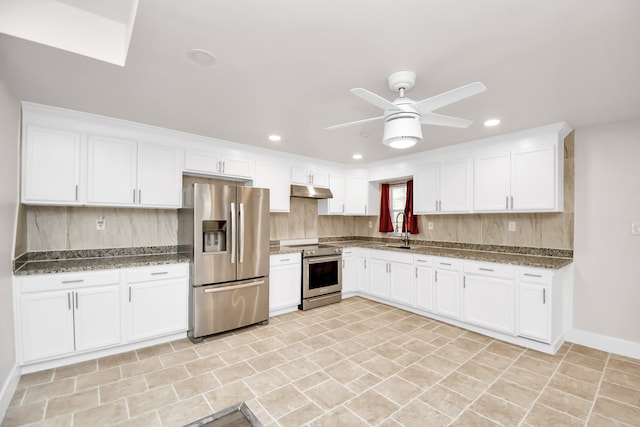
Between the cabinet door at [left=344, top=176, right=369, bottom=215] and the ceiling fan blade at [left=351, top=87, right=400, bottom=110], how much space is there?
3379 mm

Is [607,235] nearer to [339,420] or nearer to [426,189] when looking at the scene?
[426,189]

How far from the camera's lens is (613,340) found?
3.00 metres

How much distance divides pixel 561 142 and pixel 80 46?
14.4ft

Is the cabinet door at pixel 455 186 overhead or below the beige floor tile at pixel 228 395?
overhead

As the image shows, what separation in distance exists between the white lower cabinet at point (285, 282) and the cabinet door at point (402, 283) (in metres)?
1.41

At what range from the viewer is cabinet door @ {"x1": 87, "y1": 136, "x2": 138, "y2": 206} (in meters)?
2.93

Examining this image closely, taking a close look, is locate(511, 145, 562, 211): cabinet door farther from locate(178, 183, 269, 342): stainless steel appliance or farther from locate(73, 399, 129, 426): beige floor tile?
locate(73, 399, 129, 426): beige floor tile

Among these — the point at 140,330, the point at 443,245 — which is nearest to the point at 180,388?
the point at 140,330

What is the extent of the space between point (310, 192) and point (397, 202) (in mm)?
1735

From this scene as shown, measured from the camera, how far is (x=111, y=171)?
303 centimetres

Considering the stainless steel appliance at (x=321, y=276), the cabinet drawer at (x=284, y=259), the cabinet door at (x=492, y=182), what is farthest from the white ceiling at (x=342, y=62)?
the stainless steel appliance at (x=321, y=276)

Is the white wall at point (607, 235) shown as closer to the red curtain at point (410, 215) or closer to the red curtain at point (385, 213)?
the red curtain at point (410, 215)

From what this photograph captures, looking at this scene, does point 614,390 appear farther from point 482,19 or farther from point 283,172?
point 283,172

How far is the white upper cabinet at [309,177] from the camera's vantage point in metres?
4.59
